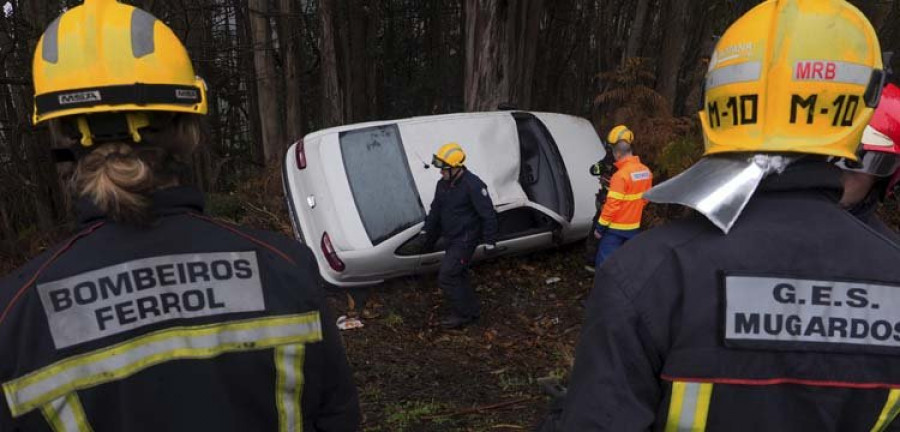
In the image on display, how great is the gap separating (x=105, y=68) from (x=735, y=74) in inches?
56.0

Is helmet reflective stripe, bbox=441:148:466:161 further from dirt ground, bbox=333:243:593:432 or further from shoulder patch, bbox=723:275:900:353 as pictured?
shoulder patch, bbox=723:275:900:353

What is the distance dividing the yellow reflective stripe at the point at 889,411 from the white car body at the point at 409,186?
15.4ft

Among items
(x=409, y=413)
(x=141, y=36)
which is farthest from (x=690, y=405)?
(x=409, y=413)

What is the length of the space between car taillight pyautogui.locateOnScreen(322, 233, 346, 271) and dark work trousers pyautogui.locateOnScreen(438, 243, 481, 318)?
3.03 feet

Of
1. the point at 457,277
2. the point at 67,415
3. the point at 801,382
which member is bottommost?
the point at 457,277

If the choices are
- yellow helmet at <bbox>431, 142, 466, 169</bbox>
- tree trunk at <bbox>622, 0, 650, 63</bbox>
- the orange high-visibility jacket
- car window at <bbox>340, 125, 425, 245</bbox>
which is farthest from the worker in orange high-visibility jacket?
tree trunk at <bbox>622, 0, 650, 63</bbox>

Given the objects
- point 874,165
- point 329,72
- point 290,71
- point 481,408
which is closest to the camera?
point 874,165

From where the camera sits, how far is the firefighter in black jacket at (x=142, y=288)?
128cm

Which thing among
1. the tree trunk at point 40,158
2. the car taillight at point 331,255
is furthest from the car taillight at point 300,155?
the tree trunk at point 40,158

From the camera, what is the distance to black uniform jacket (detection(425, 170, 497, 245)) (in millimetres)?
5570

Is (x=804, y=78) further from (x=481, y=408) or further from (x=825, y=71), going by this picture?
(x=481, y=408)

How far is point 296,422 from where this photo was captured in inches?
61.1

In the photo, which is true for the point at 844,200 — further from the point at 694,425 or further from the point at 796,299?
the point at 694,425

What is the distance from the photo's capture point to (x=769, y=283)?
1234 millimetres
